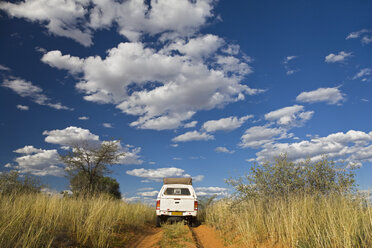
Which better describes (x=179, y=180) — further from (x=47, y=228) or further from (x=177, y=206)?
(x=47, y=228)

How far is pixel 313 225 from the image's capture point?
627 centimetres

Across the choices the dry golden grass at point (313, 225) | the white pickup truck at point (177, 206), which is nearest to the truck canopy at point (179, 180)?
the white pickup truck at point (177, 206)

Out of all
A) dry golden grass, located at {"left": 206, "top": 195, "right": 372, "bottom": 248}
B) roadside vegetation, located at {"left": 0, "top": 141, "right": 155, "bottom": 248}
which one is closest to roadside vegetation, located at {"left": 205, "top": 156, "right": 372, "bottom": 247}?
dry golden grass, located at {"left": 206, "top": 195, "right": 372, "bottom": 248}

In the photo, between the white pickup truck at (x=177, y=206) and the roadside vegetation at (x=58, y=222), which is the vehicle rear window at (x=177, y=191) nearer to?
the white pickup truck at (x=177, y=206)

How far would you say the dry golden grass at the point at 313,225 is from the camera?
505cm

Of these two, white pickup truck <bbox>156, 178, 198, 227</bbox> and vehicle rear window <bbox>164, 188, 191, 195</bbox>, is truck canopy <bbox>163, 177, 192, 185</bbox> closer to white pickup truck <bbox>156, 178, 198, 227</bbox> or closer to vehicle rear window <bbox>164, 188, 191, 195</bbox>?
vehicle rear window <bbox>164, 188, 191, 195</bbox>

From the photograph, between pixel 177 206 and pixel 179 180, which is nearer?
pixel 177 206

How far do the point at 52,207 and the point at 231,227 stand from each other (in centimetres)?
672

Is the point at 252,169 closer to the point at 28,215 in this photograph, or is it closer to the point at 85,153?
the point at 28,215

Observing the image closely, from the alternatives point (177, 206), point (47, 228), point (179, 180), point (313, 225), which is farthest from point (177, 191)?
point (313, 225)

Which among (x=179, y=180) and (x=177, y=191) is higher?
(x=179, y=180)

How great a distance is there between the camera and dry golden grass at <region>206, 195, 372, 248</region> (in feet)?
16.6

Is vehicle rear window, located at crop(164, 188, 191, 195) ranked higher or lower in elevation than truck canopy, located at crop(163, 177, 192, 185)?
lower

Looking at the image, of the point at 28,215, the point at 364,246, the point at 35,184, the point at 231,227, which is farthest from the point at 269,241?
the point at 35,184
